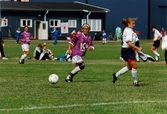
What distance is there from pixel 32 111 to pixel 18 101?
1638 millimetres

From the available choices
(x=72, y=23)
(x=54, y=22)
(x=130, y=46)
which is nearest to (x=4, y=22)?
(x=54, y=22)

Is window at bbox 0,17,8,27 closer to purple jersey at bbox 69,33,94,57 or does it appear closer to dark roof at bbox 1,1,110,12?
dark roof at bbox 1,1,110,12

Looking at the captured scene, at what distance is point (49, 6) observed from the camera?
75938 millimetres

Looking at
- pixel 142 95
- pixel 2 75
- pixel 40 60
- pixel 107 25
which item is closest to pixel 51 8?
pixel 107 25

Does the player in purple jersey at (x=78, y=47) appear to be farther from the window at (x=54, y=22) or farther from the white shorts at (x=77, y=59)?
the window at (x=54, y=22)

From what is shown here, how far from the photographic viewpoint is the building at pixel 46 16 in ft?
239

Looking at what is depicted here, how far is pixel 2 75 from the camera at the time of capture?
19719 millimetres

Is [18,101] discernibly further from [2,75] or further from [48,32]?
[48,32]

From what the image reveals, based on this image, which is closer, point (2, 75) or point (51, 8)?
point (2, 75)

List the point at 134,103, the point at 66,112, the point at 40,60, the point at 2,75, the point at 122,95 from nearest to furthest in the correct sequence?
1. the point at 66,112
2. the point at 134,103
3. the point at 122,95
4. the point at 2,75
5. the point at 40,60

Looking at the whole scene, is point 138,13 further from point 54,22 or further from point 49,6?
point 49,6

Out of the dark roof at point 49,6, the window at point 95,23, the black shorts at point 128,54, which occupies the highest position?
the dark roof at point 49,6

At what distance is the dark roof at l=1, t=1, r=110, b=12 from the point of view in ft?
238

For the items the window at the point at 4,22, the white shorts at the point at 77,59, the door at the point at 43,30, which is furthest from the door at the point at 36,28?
the white shorts at the point at 77,59
